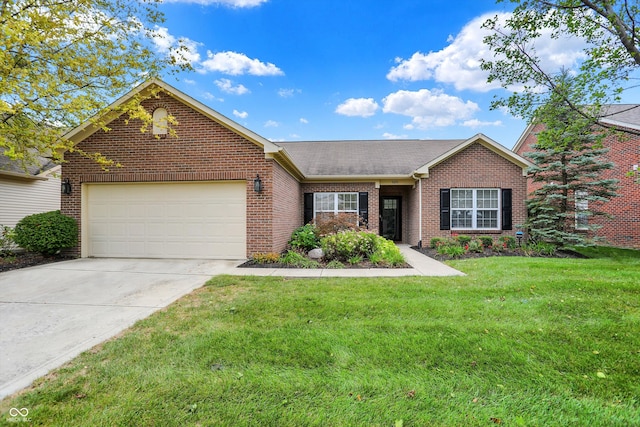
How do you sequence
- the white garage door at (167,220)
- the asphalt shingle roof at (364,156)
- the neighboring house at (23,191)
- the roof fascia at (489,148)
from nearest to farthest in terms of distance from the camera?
the white garage door at (167,220) < the neighboring house at (23,191) < the roof fascia at (489,148) < the asphalt shingle roof at (364,156)

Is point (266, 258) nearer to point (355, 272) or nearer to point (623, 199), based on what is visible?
point (355, 272)

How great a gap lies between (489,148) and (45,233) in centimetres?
1486

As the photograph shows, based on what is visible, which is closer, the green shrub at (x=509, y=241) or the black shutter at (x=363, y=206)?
the green shrub at (x=509, y=241)

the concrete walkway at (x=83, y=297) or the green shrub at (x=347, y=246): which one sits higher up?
the green shrub at (x=347, y=246)

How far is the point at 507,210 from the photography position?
1064 centimetres

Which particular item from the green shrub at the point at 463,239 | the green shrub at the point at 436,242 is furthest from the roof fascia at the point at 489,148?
the green shrub at the point at 463,239

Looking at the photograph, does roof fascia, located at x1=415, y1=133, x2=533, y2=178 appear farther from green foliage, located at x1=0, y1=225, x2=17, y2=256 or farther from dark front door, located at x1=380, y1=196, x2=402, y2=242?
green foliage, located at x1=0, y1=225, x2=17, y2=256

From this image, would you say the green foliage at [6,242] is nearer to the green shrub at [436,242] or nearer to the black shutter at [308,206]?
the black shutter at [308,206]

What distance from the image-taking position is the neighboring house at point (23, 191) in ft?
32.5

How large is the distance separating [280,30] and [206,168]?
7.56 meters

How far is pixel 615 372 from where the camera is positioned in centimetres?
235

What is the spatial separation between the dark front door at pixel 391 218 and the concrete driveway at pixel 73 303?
323 inches

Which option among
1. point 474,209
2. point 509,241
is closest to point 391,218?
point 474,209

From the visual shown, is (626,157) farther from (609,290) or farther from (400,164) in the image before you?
(609,290)
